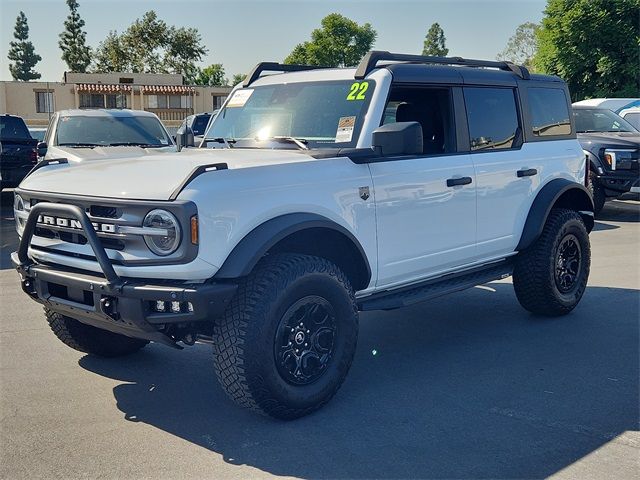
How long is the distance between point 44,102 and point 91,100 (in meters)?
2.98

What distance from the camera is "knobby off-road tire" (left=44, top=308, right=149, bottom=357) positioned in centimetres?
480

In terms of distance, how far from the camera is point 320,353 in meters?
4.16

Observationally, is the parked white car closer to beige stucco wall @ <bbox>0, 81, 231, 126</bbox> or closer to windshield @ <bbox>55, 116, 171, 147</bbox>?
windshield @ <bbox>55, 116, 171, 147</bbox>

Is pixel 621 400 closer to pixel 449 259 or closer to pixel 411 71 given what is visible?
pixel 449 259

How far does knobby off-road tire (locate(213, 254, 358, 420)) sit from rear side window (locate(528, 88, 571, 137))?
2780 millimetres

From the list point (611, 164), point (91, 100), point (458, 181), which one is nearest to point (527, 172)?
point (458, 181)

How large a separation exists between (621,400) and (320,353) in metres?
1.85

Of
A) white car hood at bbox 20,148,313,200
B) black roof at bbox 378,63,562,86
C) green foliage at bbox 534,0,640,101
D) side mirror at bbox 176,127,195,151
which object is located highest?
green foliage at bbox 534,0,640,101

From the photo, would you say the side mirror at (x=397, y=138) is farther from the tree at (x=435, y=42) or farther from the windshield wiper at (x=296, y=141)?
the tree at (x=435, y=42)

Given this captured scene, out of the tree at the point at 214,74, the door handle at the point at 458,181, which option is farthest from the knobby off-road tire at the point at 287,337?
the tree at the point at 214,74

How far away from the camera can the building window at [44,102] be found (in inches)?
1820

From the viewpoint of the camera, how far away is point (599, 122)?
44.1 ft

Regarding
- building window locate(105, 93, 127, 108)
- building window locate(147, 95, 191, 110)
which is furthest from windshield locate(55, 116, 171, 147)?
building window locate(147, 95, 191, 110)

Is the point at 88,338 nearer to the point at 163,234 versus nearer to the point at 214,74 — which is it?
the point at 163,234
